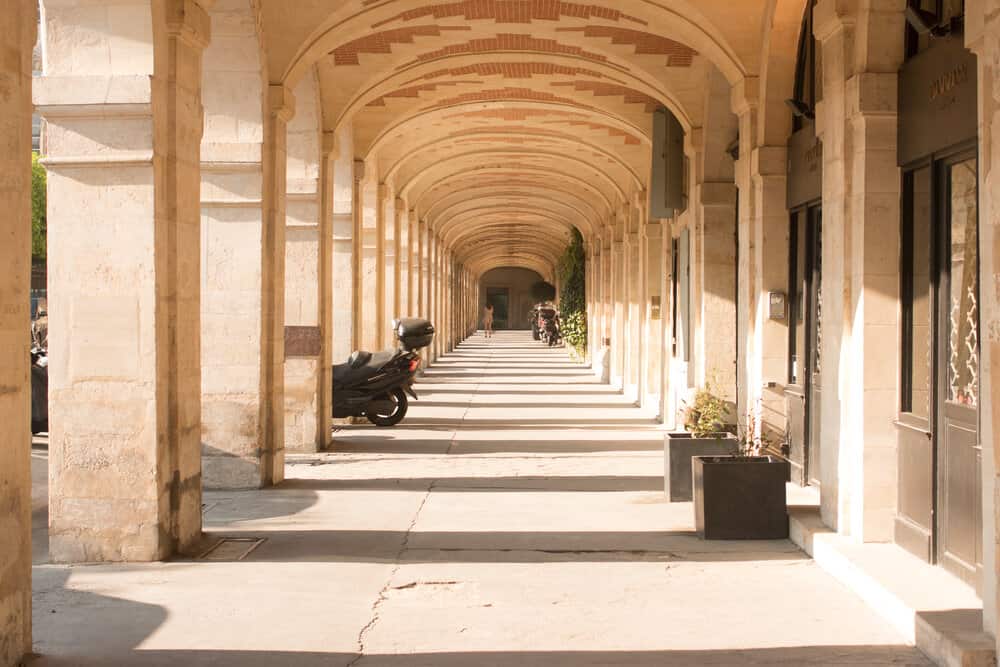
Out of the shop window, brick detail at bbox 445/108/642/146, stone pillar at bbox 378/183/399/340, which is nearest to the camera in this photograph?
the shop window

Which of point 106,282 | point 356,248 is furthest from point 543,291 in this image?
point 106,282

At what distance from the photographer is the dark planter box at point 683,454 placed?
790 cm

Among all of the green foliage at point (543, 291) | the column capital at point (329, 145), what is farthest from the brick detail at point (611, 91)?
the green foliage at point (543, 291)

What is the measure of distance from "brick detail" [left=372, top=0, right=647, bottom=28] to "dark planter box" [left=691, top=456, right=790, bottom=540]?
475cm

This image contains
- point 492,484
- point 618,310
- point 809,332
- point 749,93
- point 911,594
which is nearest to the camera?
point 911,594

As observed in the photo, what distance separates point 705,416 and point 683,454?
0.29 metres

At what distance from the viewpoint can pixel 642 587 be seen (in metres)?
5.46

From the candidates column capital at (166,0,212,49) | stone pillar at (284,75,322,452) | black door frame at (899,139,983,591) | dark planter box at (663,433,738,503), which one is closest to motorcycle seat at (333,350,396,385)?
stone pillar at (284,75,322,452)

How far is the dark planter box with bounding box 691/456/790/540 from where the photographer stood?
6.62 metres

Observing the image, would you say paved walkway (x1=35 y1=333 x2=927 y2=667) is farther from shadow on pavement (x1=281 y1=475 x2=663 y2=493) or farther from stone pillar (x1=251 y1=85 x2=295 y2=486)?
stone pillar (x1=251 y1=85 x2=295 y2=486)

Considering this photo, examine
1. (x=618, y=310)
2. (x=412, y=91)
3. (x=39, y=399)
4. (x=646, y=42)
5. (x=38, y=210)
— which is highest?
(x=38, y=210)

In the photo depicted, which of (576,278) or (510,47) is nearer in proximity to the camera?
(510,47)

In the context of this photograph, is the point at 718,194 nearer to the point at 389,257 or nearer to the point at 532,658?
the point at 532,658

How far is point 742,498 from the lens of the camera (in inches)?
262
